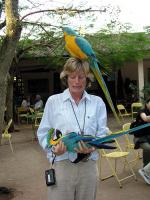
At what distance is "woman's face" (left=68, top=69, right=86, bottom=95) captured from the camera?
282 cm

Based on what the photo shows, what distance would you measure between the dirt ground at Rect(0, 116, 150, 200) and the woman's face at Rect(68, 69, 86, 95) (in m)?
3.09

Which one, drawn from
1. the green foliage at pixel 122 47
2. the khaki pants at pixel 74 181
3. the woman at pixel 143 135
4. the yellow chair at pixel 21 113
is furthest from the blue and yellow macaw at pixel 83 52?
the yellow chair at pixel 21 113

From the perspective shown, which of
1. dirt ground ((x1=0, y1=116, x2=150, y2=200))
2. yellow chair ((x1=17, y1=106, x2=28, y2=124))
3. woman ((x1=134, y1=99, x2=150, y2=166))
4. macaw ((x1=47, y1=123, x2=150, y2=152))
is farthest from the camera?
yellow chair ((x1=17, y1=106, x2=28, y2=124))

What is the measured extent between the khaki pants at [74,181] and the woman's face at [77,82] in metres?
0.54

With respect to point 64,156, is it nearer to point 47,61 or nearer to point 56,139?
point 56,139

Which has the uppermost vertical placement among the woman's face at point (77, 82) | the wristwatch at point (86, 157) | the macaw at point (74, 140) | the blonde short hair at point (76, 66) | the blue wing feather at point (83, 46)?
the blue wing feather at point (83, 46)

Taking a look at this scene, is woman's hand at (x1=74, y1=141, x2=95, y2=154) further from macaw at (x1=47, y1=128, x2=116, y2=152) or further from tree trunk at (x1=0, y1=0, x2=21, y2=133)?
tree trunk at (x1=0, y1=0, x2=21, y2=133)

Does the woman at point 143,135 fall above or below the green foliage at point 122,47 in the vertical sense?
below

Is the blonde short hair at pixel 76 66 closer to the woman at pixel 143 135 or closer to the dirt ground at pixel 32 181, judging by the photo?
the dirt ground at pixel 32 181

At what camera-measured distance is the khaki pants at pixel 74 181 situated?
2.84 m

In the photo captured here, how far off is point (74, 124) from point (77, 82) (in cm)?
32

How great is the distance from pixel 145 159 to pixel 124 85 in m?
15.2

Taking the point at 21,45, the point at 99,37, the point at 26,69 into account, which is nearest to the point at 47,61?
the point at 21,45

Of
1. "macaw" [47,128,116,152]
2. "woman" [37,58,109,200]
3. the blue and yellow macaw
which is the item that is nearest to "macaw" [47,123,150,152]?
"macaw" [47,128,116,152]
